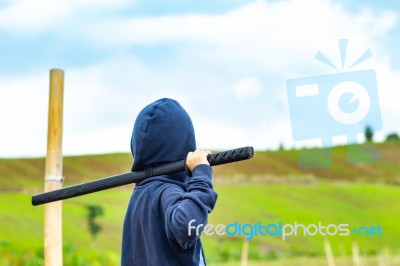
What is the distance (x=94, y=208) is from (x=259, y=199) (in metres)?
2.74

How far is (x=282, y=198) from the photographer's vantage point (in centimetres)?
928

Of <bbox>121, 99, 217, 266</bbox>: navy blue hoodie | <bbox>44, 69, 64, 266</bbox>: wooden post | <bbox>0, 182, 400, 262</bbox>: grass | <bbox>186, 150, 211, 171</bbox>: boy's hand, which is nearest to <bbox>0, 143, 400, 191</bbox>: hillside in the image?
<bbox>0, 182, 400, 262</bbox>: grass

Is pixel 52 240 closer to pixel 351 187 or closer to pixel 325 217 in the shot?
pixel 325 217

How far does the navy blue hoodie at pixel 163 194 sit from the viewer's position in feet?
5.57

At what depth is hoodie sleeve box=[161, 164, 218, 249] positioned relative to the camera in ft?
5.38

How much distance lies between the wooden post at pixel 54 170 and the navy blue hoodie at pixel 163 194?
141 cm

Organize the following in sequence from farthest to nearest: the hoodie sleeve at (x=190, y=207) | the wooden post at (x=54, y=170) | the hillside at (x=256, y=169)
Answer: the hillside at (x=256, y=169), the wooden post at (x=54, y=170), the hoodie sleeve at (x=190, y=207)

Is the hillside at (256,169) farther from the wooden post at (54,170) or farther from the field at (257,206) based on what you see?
the wooden post at (54,170)

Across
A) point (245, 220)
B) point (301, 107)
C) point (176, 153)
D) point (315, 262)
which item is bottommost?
point (315, 262)

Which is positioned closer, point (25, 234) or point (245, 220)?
point (25, 234)

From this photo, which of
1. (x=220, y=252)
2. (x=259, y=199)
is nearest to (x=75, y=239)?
(x=220, y=252)

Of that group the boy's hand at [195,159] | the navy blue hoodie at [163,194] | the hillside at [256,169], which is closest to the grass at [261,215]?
the hillside at [256,169]

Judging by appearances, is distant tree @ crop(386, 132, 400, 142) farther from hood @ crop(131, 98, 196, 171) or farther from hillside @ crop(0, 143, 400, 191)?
hood @ crop(131, 98, 196, 171)

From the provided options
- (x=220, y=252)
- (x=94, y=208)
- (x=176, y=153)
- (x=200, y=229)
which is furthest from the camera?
(x=220, y=252)
